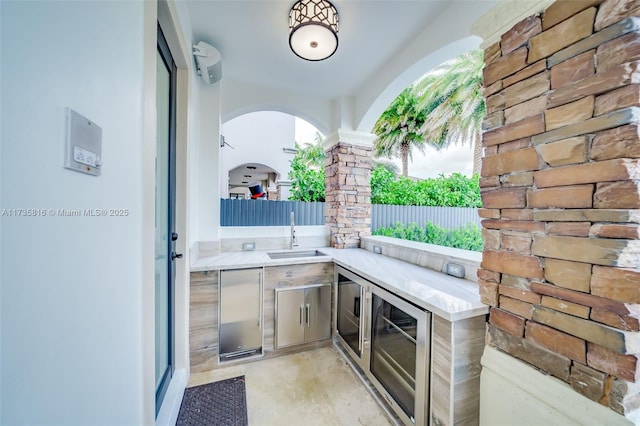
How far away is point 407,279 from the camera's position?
5.48 feet

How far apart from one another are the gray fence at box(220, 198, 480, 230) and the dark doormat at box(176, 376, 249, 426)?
5.02 feet

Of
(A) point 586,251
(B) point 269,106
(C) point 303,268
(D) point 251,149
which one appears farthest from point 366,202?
(D) point 251,149

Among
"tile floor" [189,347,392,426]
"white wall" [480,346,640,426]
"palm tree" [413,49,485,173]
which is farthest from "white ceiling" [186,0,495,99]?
"palm tree" [413,49,485,173]

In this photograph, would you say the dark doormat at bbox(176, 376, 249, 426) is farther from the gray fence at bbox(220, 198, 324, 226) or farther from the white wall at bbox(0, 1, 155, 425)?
the gray fence at bbox(220, 198, 324, 226)

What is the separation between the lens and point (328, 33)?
5.55 ft

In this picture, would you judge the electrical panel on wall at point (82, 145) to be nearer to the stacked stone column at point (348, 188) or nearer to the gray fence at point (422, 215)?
the stacked stone column at point (348, 188)

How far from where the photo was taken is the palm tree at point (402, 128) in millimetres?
6852

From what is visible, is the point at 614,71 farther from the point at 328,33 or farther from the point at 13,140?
the point at 13,140

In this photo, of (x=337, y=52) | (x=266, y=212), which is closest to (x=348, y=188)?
(x=266, y=212)

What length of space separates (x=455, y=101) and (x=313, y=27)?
17.4 feet

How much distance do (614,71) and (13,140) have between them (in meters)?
1.72

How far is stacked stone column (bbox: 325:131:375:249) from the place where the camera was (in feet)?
9.68

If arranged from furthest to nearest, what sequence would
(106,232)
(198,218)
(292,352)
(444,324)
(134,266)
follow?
(198,218)
(292,352)
(444,324)
(134,266)
(106,232)

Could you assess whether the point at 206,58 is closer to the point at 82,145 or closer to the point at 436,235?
the point at 82,145
